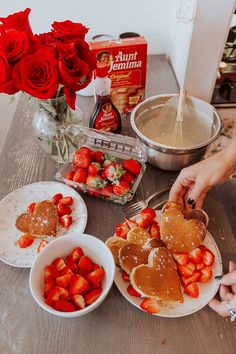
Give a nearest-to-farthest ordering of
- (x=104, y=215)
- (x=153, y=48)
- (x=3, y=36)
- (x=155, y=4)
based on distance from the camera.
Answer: (x=3, y=36), (x=104, y=215), (x=155, y=4), (x=153, y=48)

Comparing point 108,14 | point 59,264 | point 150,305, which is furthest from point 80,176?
point 108,14

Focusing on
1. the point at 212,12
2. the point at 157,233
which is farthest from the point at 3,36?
the point at 212,12

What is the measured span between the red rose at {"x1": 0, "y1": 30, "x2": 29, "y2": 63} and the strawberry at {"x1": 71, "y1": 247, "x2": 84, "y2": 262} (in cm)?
40

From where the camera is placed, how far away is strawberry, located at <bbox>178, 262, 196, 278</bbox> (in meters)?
0.61

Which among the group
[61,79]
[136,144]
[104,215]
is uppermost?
[61,79]

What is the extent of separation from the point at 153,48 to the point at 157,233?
96 centimetres

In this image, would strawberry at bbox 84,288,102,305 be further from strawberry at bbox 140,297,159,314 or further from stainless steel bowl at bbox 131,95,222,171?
stainless steel bowl at bbox 131,95,222,171

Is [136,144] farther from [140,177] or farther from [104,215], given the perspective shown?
[104,215]

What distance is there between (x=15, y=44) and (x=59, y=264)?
1.46 feet

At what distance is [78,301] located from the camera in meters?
0.55

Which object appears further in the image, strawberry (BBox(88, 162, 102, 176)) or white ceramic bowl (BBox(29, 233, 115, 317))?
strawberry (BBox(88, 162, 102, 176))

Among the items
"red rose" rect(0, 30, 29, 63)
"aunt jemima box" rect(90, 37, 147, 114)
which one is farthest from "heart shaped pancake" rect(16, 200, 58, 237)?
"aunt jemima box" rect(90, 37, 147, 114)

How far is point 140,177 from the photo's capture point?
2.61 feet

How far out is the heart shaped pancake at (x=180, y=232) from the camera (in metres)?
0.65
